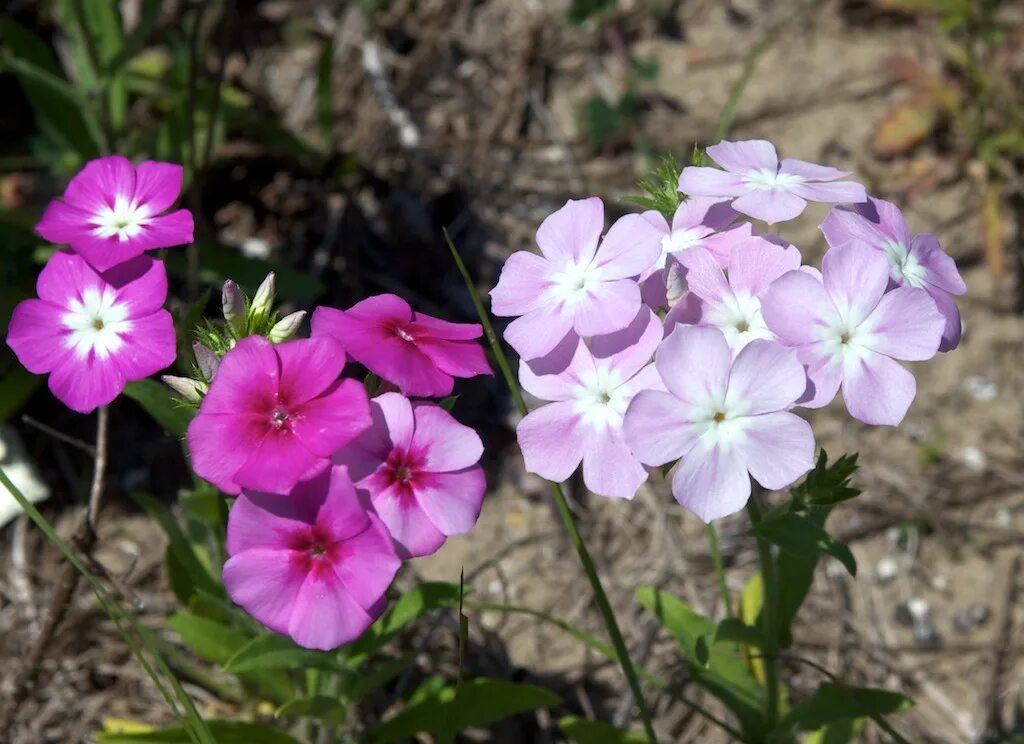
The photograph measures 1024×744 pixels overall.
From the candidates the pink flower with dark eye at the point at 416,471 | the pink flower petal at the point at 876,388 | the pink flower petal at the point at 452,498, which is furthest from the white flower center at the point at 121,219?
the pink flower petal at the point at 876,388

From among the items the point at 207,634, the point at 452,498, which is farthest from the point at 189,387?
the point at 207,634

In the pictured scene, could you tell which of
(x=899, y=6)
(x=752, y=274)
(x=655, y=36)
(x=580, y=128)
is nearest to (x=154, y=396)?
(x=752, y=274)

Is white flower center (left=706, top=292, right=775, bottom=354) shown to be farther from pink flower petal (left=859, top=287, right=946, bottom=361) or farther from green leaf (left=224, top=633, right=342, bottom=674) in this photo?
green leaf (left=224, top=633, right=342, bottom=674)

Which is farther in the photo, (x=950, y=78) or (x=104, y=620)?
Answer: (x=950, y=78)

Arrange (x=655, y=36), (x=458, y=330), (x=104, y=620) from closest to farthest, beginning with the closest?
(x=458, y=330), (x=104, y=620), (x=655, y=36)

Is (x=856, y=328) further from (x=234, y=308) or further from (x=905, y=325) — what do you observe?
(x=234, y=308)

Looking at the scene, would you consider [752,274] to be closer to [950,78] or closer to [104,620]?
[104,620]

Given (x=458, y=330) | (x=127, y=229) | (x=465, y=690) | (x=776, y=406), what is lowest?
(x=465, y=690)
